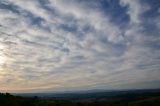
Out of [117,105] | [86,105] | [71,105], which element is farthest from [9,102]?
[117,105]

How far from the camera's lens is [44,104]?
42.6m

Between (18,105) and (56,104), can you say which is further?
(56,104)

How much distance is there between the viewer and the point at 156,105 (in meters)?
42.1

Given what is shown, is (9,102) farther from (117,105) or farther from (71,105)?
(117,105)

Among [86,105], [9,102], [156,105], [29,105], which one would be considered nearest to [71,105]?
[86,105]

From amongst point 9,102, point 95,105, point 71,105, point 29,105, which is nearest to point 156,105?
point 95,105

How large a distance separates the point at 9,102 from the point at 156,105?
87.3 feet

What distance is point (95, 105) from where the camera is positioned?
1742 inches

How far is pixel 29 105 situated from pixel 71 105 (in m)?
7.57

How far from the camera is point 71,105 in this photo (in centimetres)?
4334

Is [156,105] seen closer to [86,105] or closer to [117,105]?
[117,105]

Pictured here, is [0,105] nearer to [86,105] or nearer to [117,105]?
[86,105]

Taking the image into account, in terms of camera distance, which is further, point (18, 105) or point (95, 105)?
point (95, 105)

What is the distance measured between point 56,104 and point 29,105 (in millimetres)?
4914
